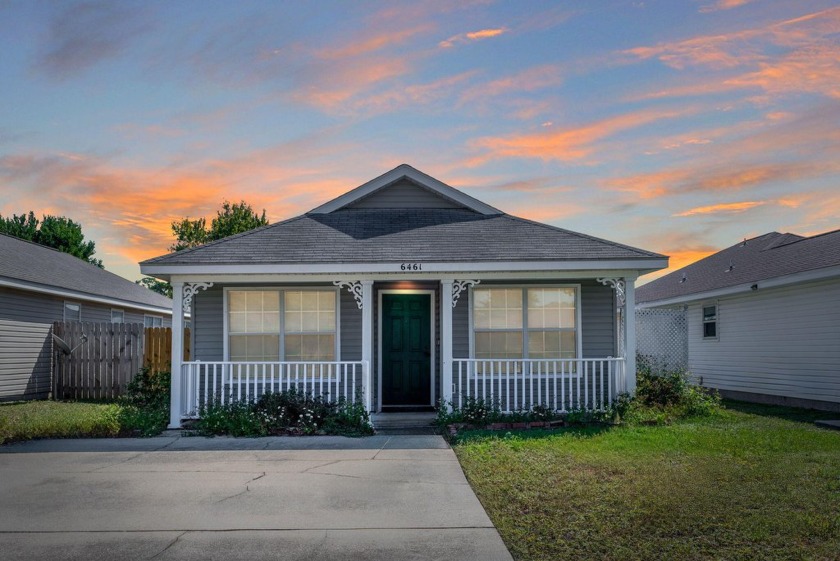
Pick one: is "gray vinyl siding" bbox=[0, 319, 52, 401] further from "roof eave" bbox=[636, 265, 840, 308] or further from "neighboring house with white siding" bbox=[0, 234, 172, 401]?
"roof eave" bbox=[636, 265, 840, 308]

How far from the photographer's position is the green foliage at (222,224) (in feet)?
134

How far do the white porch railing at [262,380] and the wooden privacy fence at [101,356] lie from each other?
6.08 metres

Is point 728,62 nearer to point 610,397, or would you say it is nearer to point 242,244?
point 610,397

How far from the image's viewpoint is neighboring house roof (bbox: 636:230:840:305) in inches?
604

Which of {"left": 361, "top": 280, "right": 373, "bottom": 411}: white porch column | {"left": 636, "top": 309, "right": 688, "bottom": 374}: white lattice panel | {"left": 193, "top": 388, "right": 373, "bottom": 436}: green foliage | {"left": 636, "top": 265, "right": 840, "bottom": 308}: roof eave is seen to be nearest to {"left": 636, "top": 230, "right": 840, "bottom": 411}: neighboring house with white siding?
{"left": 636, "top": 265, "right": 840, "bottom": 308}: roof eave

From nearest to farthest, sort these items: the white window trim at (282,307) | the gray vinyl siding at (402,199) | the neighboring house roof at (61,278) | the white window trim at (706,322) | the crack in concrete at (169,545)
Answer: the crack in concrete at (169,545) → the white window trim at (282,307) → the gray vinyl siding at (402,199) → the neighboring house roof at (61,278) → the white window trim at (706,322)

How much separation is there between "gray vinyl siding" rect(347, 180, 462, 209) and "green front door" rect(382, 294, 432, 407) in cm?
243

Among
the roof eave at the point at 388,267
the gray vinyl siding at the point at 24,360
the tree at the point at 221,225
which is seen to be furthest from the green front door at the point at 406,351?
the tree at the point at 221,225

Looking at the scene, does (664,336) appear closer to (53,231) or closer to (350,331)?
(350,331)

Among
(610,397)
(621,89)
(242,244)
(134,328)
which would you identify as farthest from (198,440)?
(621,89)

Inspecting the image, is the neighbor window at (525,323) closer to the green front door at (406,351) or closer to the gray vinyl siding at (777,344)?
the green front door at (406,351)

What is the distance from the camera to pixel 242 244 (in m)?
12.8

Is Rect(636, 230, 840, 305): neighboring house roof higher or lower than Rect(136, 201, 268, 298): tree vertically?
lower

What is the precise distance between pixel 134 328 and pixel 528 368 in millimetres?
11294
